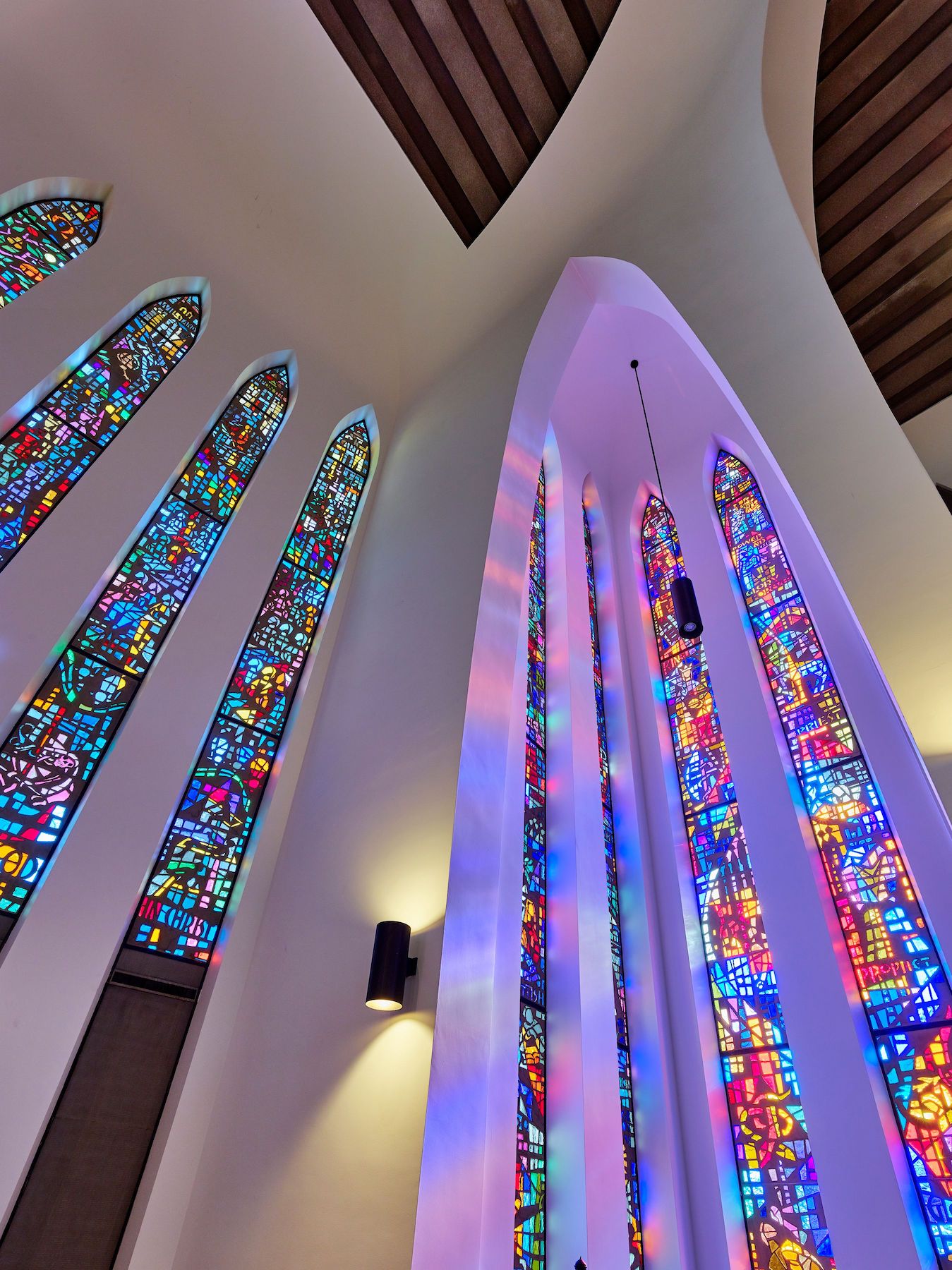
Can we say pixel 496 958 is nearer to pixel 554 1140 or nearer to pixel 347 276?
pixel 554 1140

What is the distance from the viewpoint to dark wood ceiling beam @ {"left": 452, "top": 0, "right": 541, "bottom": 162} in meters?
4.86

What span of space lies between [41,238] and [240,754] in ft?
10.2

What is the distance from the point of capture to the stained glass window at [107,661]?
279 cm

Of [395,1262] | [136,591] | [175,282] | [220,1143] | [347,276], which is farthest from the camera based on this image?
[347,276]

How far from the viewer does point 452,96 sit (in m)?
5.09

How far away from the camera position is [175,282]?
15.4ft

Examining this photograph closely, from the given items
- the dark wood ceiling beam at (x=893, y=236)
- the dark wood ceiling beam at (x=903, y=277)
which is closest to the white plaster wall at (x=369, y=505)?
the dark wood ceiling beam at (x=893, y=236)

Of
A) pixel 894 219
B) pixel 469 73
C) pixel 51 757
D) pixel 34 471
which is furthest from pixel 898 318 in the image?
pixel 51 757

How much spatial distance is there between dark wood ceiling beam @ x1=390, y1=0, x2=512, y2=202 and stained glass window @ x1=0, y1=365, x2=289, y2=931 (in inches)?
99.8

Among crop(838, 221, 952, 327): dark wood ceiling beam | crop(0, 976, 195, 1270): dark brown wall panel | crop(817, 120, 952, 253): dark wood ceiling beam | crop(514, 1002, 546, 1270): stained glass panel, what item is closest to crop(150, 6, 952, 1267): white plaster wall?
crop(0, 976, 195, 1270): dark brown wall panel

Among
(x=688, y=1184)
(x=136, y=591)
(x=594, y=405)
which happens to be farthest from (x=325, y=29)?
(x=688, y=1184)

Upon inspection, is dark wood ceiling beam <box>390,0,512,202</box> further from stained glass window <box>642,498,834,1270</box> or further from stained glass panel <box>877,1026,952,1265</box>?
stained glass panel <box>877,1026,952,1265</box>

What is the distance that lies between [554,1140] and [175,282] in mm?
4896

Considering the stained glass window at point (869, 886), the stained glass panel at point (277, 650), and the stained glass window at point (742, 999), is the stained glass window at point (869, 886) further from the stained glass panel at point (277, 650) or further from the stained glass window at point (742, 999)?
the stained glass panel at point (277, 650)
